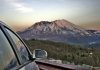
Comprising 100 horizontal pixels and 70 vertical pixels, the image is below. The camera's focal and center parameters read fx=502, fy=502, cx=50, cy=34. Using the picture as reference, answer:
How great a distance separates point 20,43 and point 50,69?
896cm

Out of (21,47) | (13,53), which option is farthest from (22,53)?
(13,53)

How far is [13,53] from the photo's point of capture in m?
6.23

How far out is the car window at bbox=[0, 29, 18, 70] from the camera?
5.43 metres

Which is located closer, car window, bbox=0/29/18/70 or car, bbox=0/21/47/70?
car window, bbox=0/29/18/70

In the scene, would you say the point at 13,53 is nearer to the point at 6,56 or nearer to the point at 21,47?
the point at 6,56

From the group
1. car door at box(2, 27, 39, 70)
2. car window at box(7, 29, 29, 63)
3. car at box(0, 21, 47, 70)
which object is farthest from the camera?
car window at box(7, 29, 29, 63)

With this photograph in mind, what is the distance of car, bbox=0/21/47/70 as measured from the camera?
18.5ft

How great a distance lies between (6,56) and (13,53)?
0.48m

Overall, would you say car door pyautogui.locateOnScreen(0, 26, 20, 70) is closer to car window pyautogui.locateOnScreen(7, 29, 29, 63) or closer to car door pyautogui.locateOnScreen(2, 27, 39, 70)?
car door pyautogui.locateOnScreen(2, 27, 39, 70)

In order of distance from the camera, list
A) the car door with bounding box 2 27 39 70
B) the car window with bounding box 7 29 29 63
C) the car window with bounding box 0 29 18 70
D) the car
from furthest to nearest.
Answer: the car window with bounding box 7 29 29 63 < the car door with bounding box 2 27 39 70 < the car < the car window with bounding box 0 29 18 70

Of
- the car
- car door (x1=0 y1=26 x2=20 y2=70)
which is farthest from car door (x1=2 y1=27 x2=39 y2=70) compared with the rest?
car door (x1=0 y1=26 x2=20 y2=70)

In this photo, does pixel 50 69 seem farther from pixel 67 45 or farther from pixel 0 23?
pixel 67 45

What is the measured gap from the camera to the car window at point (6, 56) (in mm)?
5434

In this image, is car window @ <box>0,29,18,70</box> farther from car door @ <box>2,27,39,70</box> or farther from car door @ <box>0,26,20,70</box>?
car door @ <box>2,27,39,70</box>
